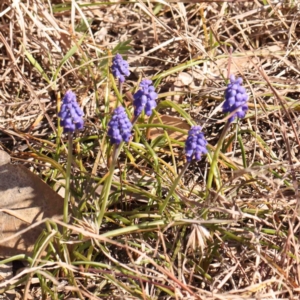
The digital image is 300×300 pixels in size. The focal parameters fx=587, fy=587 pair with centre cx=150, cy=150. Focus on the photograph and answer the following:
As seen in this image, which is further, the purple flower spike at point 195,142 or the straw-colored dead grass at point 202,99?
the straw-colored dead grass at point 202,99

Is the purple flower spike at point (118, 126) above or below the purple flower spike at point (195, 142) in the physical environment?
above

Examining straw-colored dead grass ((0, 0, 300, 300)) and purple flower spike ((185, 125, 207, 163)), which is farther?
straw-colored dead grass ((0, 0, 300, 300))

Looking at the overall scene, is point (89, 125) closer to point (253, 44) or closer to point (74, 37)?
point (74, 37)

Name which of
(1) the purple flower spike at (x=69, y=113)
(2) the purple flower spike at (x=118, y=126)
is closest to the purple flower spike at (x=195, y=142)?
(2) the purple flower spike at (x=118, y=126)

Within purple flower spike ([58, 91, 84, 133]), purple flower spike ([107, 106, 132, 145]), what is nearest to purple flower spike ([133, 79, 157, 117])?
purple flower spike ([107, 106, 132, 145])

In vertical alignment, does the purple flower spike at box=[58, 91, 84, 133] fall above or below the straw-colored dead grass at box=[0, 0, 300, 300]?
above

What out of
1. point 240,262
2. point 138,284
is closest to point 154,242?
point 138,284

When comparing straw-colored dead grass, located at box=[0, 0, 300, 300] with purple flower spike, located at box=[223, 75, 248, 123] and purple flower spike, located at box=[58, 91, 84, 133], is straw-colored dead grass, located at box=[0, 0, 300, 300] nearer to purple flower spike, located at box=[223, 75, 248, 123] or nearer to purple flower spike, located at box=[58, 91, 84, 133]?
purple flower spike, located at box=[223, 75, 248, 123]

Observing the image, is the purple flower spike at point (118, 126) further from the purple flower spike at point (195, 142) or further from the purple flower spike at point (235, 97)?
the purple flower spike at point (235, 97)
